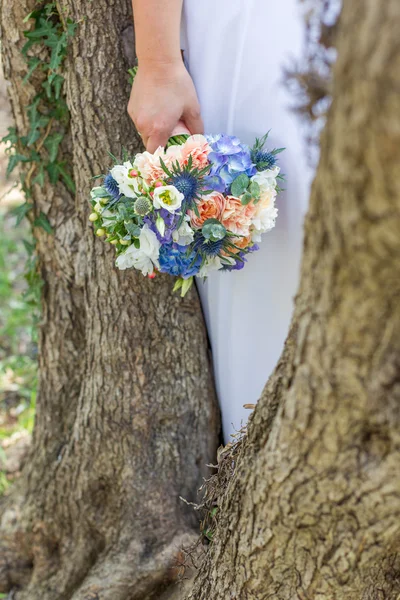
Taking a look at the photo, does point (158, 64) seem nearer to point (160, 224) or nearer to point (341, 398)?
point (160, 224)

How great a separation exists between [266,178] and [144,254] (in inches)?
13.4

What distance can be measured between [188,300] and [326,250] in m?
1.06

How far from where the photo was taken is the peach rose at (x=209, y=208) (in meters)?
1.40

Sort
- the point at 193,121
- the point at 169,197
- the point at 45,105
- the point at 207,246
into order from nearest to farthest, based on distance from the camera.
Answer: the point at 169,197
the point at 207,246
the point at 193,121
the point at 45,105

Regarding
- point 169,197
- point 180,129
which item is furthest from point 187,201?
point 180,129

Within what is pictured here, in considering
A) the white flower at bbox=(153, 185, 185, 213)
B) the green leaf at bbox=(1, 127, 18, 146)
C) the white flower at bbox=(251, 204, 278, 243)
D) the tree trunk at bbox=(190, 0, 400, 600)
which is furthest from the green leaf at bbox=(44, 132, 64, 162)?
the tree trunk at bbox=(190, 0, 400, 600)

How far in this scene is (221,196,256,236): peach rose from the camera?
1.42m

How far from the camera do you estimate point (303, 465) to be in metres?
1.06

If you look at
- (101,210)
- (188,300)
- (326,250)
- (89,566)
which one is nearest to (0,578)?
(89,566)

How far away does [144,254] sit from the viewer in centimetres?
144

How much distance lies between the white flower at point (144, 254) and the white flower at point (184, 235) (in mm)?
47

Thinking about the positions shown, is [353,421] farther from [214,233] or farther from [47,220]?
[47,220]

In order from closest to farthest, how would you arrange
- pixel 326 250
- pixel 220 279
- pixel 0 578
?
pixel 326 250 < pixel 220 279 < pixel 0 578

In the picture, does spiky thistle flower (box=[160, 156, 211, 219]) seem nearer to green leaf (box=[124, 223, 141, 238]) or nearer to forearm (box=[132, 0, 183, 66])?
green leaf (box=[124, 223, 141, 238])
